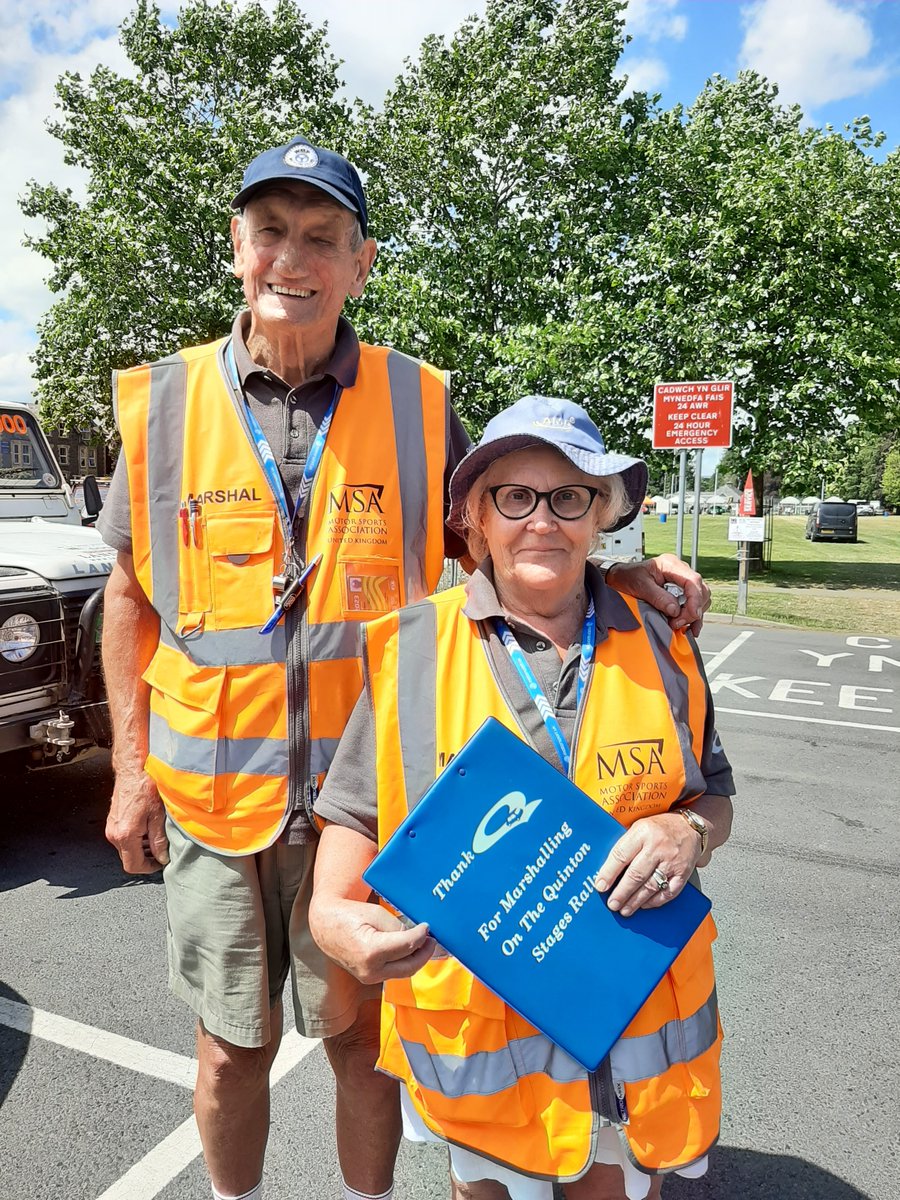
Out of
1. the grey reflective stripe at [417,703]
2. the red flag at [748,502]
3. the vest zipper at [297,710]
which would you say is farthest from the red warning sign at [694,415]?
the grey reflective stripe at [417,703]

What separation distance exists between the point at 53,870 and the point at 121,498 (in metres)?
3.24

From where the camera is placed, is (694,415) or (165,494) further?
(694,415)

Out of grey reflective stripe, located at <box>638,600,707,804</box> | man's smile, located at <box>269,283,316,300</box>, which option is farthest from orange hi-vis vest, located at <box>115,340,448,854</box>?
grey reflective stripe, located at <box>638,600,707,804</box>

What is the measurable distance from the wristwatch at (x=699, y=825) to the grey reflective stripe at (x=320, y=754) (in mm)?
723

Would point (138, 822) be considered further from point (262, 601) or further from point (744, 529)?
point (744, 529)

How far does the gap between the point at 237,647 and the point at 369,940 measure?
71cm

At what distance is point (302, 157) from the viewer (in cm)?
174

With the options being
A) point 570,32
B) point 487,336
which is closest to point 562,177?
point 570,32

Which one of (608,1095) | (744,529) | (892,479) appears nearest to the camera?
(608,1095)

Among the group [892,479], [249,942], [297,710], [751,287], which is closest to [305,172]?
[297,710]

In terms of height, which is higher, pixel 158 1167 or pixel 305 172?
pixel 305 172

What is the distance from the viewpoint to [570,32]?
1794cm

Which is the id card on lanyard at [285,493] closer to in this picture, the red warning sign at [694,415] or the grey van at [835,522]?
the red warning sign at [694,415]

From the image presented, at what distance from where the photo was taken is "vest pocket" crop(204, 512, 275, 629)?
5.76ft
